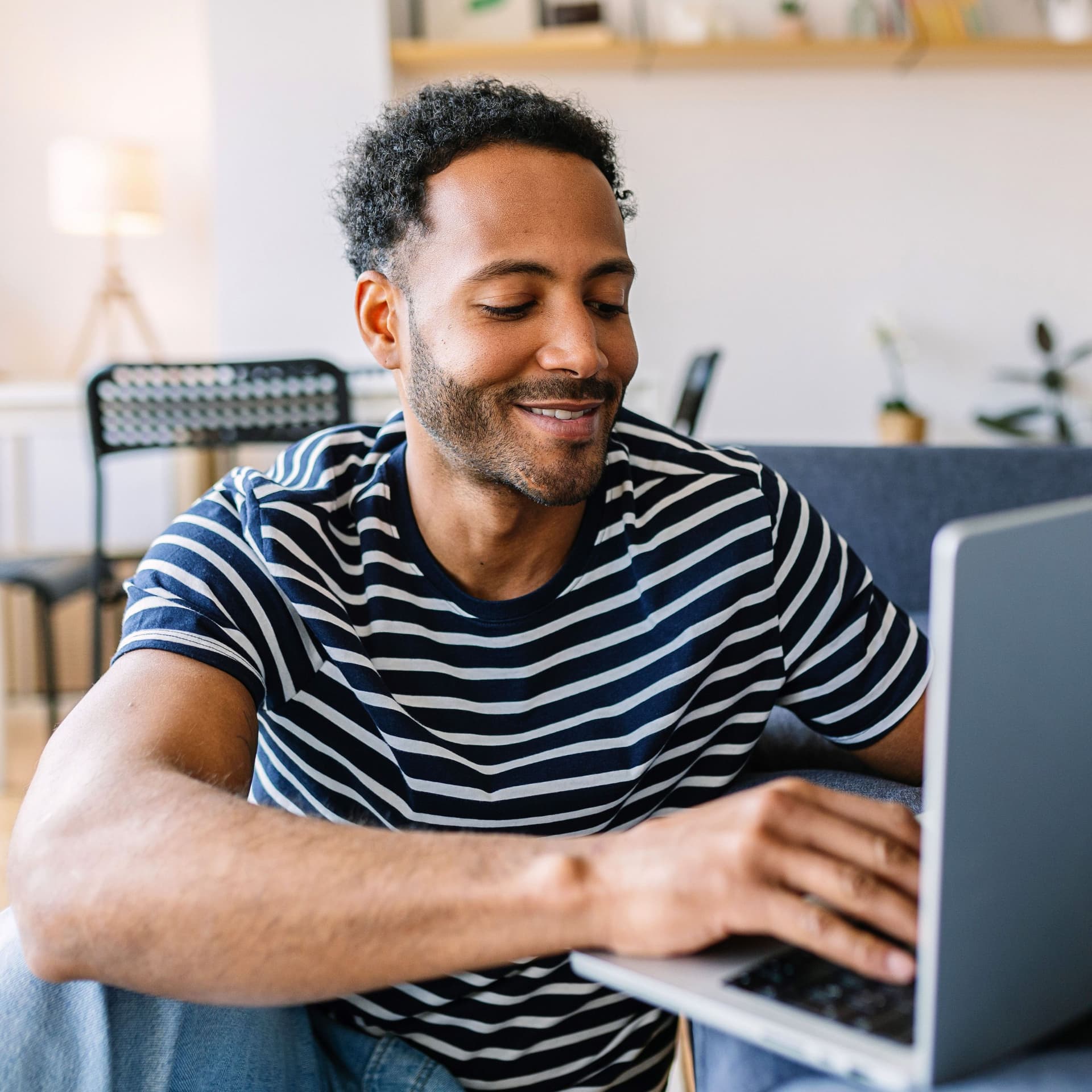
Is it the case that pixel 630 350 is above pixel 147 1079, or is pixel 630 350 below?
above

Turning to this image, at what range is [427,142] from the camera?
1.07 m

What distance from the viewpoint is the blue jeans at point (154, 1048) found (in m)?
0.73

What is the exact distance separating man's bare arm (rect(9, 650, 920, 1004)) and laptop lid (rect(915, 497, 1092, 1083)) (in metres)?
0.06

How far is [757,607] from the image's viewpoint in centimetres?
98

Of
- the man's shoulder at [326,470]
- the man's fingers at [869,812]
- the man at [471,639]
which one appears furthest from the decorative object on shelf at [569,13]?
the man's fingers at [869,812]

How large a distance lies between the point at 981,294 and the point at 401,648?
3.34 metres

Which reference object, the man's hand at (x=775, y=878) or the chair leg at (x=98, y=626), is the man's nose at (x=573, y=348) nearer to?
the man's hand at (x=775, y=878)

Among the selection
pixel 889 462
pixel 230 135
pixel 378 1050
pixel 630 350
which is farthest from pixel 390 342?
pixel 230 135

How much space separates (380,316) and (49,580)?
1776mm

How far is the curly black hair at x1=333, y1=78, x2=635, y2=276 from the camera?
103cm

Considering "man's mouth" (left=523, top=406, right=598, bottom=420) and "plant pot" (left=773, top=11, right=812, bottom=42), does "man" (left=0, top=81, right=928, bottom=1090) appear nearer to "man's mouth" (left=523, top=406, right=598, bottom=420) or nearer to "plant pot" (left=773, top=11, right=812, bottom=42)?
"man's mouth" (left=523, top=406, right=598, bottom=420)

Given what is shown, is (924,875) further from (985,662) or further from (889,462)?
(889,462)

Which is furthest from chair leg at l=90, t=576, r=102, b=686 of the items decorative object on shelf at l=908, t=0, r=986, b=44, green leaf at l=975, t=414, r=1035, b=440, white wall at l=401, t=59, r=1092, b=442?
decorative object on shelf at l=908, t=0, r=986, b=44

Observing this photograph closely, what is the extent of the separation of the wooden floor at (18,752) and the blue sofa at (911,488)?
147 cm
